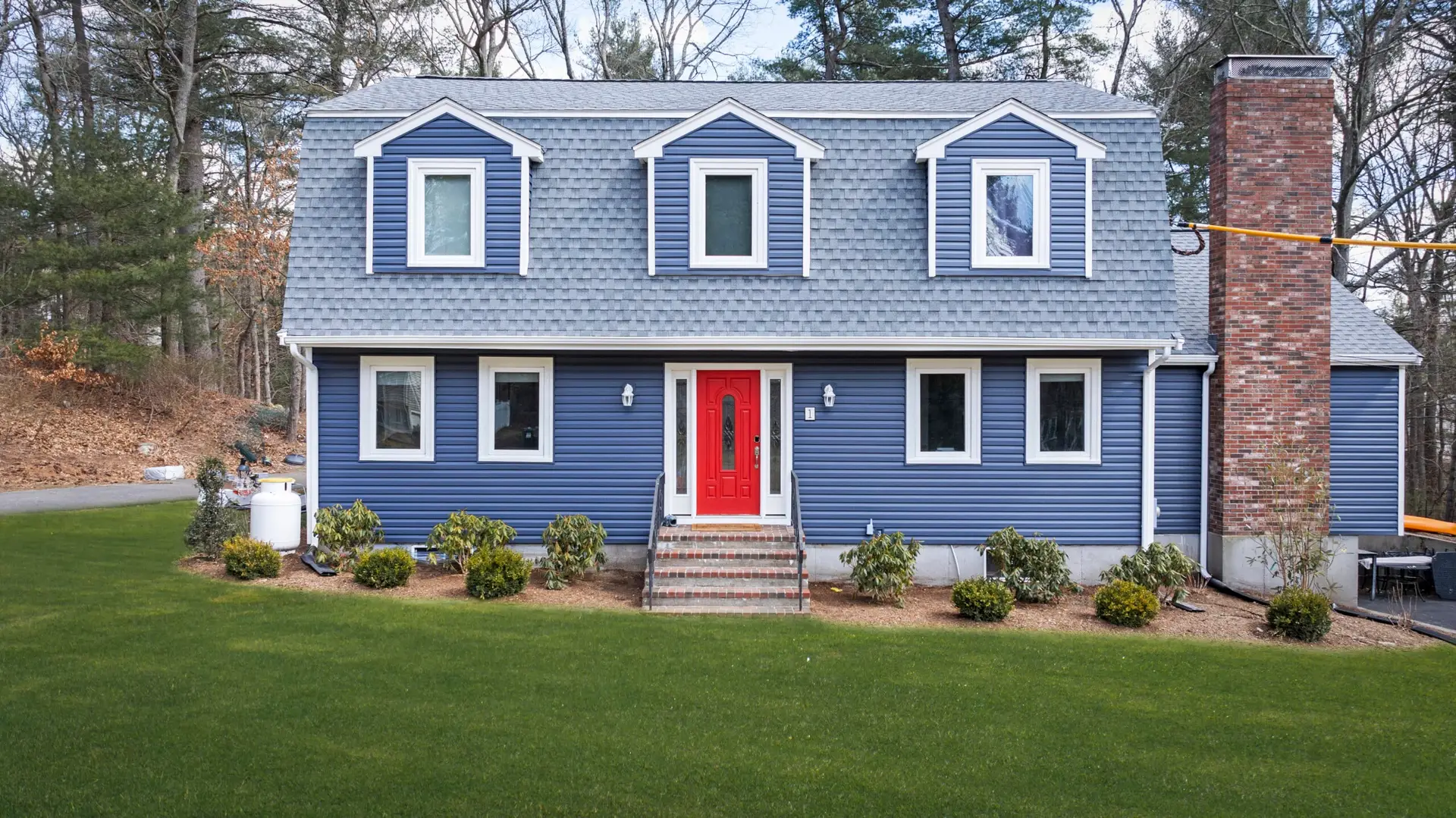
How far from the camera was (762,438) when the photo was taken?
13.5 m

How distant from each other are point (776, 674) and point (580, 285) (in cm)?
655

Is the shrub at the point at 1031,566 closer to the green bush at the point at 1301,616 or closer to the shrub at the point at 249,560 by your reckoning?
the green bush at the point at 1301,616

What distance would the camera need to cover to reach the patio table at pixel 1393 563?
48.0 ft

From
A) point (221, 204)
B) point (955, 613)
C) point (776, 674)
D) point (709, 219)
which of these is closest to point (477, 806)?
point (776, 674)

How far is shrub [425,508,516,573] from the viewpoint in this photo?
12.5m

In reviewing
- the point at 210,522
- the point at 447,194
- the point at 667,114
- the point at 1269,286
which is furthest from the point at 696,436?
the point at 1269,286

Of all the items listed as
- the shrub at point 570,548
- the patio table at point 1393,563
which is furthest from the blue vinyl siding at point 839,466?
the patio table at point 1393,563

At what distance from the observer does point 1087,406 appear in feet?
43.9

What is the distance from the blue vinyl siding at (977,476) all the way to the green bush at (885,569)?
1.30m

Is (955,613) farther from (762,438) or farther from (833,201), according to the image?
(833,201)

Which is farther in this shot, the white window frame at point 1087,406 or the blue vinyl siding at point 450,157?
the white window frame at point 1087,406

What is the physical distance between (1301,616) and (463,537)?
9.88m

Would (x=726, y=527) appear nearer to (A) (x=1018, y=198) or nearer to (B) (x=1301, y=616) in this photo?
(A) (x=1018, y=198)

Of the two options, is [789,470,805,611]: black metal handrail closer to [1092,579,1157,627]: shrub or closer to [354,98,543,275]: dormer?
[1092,579,1157,627]: shrub
